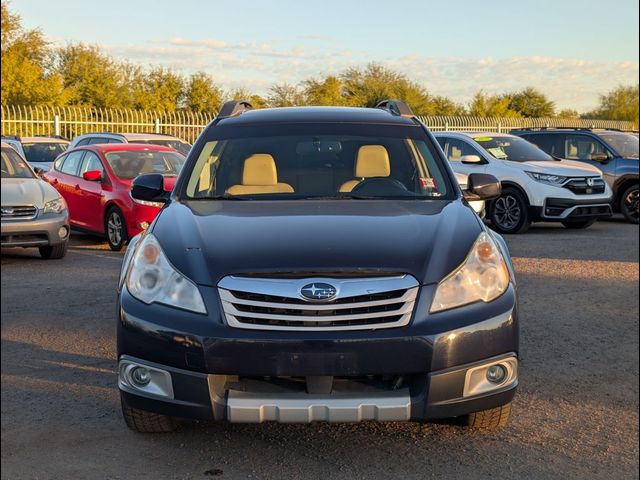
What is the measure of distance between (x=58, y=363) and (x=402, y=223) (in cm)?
263

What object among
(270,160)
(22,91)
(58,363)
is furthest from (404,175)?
(22,91)

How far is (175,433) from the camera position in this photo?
399 centimetres

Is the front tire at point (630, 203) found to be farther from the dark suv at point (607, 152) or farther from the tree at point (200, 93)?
the tree at point (200, 93)

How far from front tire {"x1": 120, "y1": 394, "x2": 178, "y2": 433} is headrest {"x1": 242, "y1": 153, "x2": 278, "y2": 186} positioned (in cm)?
163

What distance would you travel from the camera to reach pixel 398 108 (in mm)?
5750

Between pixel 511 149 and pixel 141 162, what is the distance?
6645 millimetres

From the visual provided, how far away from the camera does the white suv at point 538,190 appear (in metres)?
13.4

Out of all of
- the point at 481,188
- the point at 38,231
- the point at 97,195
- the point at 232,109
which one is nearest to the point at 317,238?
the point at 481,188

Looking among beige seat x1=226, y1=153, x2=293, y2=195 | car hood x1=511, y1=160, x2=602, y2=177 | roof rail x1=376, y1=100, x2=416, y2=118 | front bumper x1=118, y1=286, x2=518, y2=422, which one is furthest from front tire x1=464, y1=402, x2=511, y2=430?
car hood x1=511, y1=160, x2=602, y2=177

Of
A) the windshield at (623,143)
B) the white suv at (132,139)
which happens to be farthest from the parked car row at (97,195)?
the windshield at (623,143)

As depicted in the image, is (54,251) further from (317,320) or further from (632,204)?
(632,204)

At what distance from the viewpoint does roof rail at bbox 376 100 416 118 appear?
563 centimetres

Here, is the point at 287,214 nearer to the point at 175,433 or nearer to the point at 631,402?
the point at 175,433

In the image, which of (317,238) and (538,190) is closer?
(317,238)
